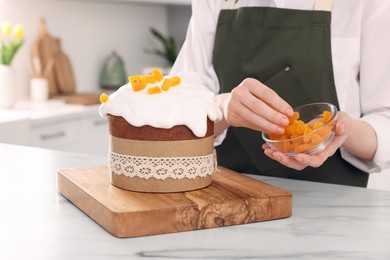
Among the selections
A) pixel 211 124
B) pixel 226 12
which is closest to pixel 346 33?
pixel 226 12

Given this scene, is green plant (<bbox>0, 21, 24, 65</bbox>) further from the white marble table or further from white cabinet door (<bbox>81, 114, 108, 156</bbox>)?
the white marble table

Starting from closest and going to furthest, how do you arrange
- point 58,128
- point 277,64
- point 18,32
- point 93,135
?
point 277,64
point 58,128
point 18,32
point 93,135

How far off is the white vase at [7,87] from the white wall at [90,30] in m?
0.30

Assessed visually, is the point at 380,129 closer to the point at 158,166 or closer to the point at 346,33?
the point at 346,33

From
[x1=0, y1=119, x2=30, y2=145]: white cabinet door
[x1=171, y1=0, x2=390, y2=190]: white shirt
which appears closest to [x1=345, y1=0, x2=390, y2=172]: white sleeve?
[x1=171, y1=0, x2=390, y2=190]: white shirt

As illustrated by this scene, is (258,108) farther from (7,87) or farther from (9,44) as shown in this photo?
(9,44)

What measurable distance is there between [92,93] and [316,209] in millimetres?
2872

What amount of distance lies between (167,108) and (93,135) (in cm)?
246

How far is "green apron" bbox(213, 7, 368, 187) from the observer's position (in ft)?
5.56

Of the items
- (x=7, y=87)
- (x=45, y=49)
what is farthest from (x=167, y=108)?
(x=45, y=49)

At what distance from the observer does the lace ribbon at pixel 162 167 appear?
1.18m

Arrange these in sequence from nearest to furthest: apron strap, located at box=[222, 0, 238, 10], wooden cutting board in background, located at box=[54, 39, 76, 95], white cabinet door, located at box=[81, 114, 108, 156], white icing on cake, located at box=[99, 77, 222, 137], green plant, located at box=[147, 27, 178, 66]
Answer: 1. white icing on cake, located at box=[99, 77, 222, 137]
2. apron strap, located at box=[222, 0, 238, 10]
3. white cabinet door, located at box=[81, 114, 108, 156]
4. wooden cutting board in background, located at box=[54, 39, 76, 95]
5. green plant, located at box=[147, 27, 178, 66]

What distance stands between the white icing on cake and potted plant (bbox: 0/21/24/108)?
220 centimetres

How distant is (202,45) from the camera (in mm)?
1865
